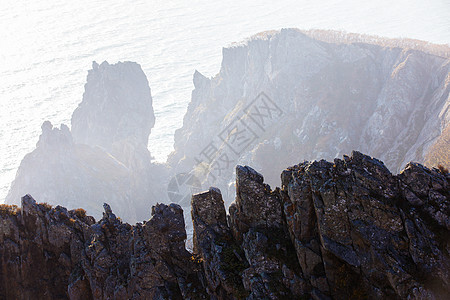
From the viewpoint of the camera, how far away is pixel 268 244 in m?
24.2

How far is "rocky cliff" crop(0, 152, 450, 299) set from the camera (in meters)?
20.6

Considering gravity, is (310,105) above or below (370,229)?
above

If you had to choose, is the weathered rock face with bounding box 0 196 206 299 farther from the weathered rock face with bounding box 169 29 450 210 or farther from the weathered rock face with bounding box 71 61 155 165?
the weathered rock face with bounding box 71 61 155 165

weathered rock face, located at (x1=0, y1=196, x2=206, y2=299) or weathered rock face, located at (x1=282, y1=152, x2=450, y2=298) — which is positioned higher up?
weathered rock face, located at (x1=0, y1=196, x2=206, y2=299)

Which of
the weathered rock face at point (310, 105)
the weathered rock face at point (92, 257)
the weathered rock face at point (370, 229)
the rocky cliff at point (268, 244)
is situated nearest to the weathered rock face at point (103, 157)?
the weathered rock face at point (310, 105)

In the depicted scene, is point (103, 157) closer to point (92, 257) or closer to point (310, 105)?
point (310, 105)

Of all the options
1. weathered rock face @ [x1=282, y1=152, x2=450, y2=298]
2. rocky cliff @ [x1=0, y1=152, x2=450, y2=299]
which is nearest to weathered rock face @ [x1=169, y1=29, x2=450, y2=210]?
weathered rock face @ [x1=282, y1=152, x2=450, y2=298]

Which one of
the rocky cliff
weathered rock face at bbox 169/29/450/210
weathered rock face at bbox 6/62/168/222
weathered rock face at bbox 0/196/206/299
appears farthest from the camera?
weathered rock face at bbox 6/62/168/222

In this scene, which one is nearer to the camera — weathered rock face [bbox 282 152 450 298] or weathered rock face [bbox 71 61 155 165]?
weathered rock face [bbox 282 152 450 298]

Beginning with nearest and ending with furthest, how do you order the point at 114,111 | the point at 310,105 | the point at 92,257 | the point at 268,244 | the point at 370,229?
the point at 370,229 < the point at 268,244 < the point at 92,257 < the point at 310,105 < the point at 114,111

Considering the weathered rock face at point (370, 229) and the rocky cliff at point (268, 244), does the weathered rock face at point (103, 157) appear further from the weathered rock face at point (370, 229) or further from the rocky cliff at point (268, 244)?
the weathered rock face at point (370, 229)

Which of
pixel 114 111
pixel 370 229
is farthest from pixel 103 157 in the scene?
pixel 370 229

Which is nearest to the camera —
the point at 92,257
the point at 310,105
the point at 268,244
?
the point at 268,244

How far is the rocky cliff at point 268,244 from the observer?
2061 cm
